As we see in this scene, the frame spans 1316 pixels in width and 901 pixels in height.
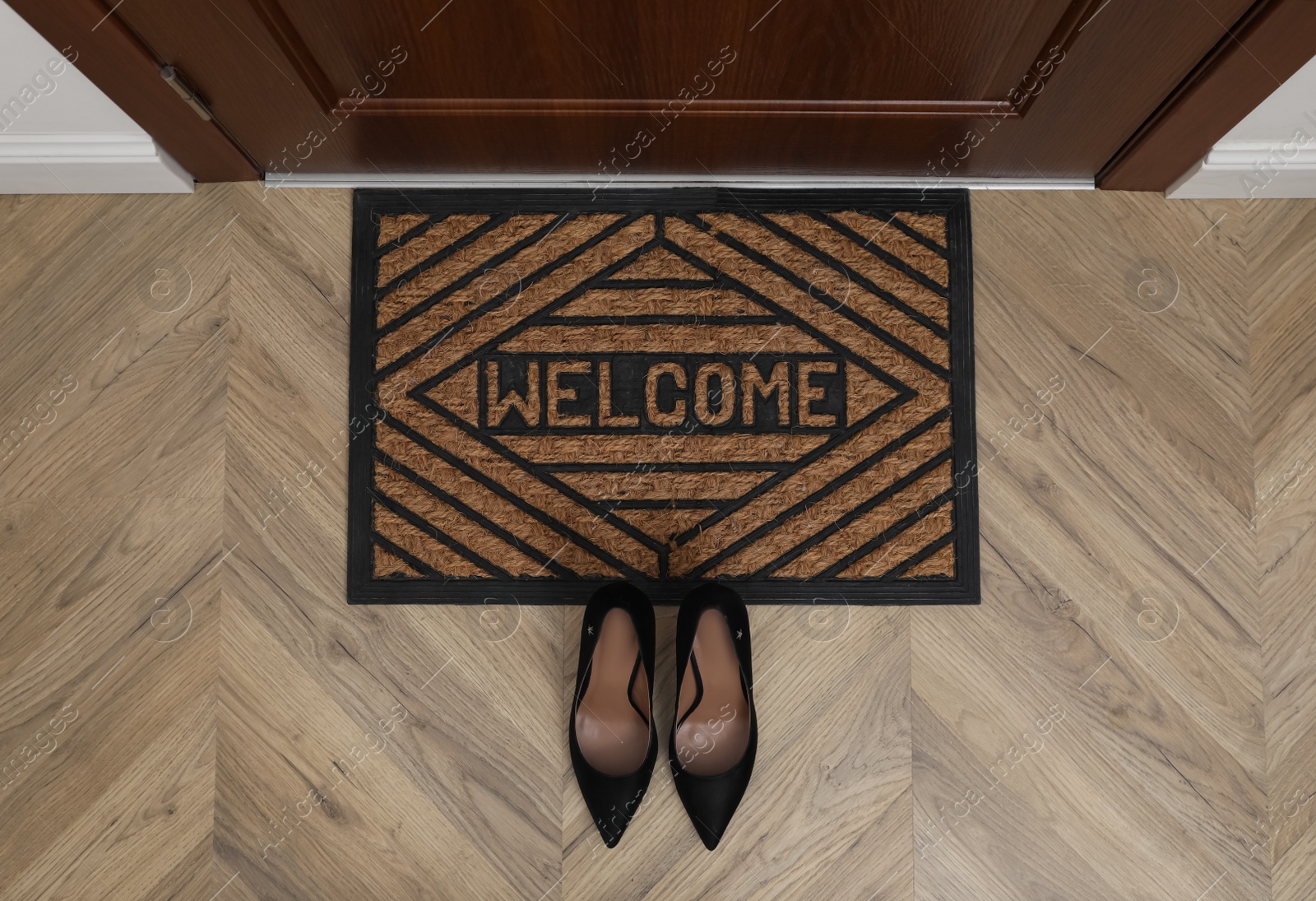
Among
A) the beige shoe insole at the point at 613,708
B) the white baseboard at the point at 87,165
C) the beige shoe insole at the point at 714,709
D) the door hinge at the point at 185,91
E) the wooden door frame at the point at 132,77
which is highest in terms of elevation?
the white baseboard at the point at 87,165

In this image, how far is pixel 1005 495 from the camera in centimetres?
106

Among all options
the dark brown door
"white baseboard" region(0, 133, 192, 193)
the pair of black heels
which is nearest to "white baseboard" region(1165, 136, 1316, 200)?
the dark brown door

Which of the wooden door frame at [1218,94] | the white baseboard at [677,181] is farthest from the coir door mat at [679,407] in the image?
the wooden door frame at [1218,94]

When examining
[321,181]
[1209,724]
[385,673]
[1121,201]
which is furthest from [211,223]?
[1209,724]

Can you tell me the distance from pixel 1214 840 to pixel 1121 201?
0.82 metres

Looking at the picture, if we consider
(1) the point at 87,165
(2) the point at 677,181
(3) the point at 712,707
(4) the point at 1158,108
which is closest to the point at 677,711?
(3) the point at 712,707

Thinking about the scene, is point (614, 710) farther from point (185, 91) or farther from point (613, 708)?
point (185, 91)

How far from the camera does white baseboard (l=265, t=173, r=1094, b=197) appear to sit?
1.06 metres

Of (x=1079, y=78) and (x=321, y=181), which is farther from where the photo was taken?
(x=321, y=181)

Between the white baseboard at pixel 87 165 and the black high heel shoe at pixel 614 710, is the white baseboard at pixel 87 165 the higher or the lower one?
the higher one

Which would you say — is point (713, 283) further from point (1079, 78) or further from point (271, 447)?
point (271, 447)

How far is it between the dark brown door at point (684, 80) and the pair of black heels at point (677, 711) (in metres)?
0.55

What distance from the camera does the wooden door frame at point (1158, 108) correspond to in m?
0.72

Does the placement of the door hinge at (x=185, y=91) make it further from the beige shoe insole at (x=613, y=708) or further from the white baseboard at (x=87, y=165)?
the beige shoe insole at (x=613, y=708)
